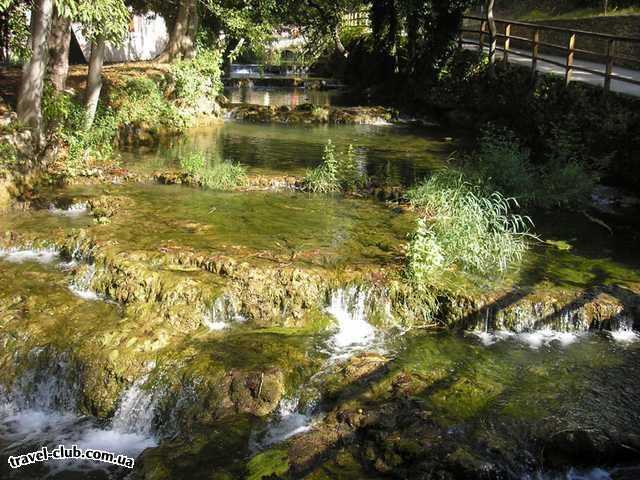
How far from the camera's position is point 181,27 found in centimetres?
2283

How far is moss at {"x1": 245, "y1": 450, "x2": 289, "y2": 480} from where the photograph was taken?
232 inches

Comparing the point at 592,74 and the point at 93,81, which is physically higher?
the point at 592,74

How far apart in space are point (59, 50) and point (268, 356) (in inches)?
443

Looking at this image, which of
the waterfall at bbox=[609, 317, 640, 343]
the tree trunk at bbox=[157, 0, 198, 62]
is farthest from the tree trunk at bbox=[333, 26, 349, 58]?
the waterfall at bbox=[609, 317, 640, 343]

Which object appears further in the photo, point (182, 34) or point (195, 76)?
point (182, 34)

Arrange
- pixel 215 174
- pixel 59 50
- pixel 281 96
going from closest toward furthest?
pixel 215 174, pixel 59 50, pixel 281 96

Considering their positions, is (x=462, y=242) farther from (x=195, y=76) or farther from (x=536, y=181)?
(x=195, y=76)

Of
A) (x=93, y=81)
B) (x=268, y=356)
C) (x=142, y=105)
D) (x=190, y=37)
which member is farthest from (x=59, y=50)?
(x=268, y=356)

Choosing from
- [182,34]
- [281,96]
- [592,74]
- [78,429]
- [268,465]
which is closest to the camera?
[268,465]

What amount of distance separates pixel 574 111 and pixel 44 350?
1445cm

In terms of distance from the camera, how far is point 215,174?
13594mm

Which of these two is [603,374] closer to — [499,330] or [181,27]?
[499,330]

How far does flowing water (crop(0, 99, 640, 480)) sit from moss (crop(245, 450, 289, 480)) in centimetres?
12

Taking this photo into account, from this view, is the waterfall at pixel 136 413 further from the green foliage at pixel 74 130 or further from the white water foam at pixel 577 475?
the green foliage at pixel 74 130
